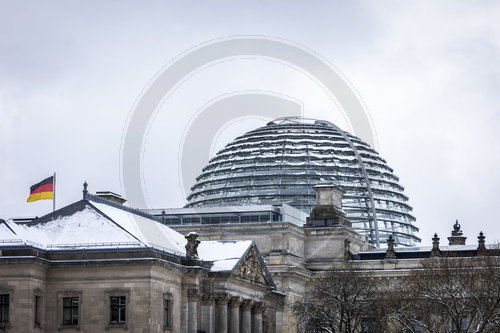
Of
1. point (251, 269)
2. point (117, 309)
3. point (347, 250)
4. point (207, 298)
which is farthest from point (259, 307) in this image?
point (347, 250)

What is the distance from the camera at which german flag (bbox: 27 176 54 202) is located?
9888cm

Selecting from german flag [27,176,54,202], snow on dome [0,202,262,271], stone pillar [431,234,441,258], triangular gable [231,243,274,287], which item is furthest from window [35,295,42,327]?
stone pillar [431,234,441,258]

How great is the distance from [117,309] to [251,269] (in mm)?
16004

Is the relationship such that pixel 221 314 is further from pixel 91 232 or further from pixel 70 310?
pixel 70 310

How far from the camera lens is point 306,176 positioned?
14950 centimetres

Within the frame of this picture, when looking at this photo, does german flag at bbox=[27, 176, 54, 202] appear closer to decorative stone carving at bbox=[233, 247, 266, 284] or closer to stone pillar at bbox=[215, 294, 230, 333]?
decorative stone carving at bbox=[233, 247, 266, 284]

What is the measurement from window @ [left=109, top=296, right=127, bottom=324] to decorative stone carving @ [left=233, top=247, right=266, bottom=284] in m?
12.0

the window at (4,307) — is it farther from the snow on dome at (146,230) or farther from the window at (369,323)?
the window at (369,323)

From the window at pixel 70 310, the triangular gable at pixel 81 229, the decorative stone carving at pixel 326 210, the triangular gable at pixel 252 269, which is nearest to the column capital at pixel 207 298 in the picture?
the triangular gable at pixel 252 269

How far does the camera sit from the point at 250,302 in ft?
326

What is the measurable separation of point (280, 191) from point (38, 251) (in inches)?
2556

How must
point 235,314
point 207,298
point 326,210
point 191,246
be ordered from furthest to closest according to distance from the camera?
point 326,210
point 235,314
point 207,298
point 191,246

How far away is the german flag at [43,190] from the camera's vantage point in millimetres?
98875

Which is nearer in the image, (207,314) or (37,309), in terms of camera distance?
(37,309)
